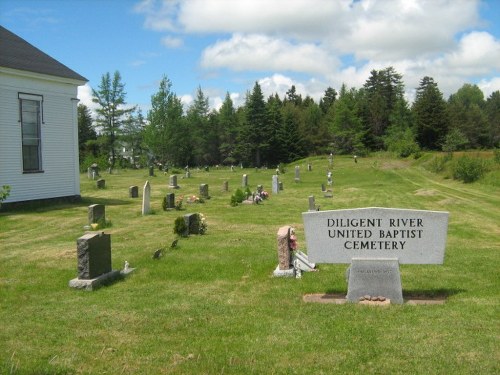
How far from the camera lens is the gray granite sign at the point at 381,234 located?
25.9ft

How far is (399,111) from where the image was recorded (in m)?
86.9

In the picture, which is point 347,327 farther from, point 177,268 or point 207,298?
point 177,268

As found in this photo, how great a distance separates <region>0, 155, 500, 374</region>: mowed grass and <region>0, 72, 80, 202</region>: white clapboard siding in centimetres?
744

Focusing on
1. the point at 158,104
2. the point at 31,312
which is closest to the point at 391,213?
the point at 31,312

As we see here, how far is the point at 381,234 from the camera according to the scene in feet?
26.2

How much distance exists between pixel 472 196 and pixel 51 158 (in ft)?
73.0

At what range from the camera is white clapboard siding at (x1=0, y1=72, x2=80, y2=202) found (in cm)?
2241

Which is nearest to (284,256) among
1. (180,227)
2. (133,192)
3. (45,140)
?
(180,227)

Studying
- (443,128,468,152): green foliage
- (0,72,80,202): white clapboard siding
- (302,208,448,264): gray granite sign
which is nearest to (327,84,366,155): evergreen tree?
(443,128,468,152): green foliage

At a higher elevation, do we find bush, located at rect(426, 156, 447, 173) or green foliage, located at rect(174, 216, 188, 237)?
bush, located at rect(426, 156, 447, 173)

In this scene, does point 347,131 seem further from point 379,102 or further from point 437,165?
point 437,165

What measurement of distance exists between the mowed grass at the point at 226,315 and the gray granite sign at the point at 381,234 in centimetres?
79

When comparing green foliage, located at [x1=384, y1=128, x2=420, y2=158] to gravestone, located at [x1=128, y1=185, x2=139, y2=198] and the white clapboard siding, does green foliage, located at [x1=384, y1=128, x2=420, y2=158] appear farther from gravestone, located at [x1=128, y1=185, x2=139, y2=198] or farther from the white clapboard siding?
the white clapboard siding

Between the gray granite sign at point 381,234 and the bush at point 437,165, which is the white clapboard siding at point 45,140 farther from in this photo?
the bush at point 437,165
